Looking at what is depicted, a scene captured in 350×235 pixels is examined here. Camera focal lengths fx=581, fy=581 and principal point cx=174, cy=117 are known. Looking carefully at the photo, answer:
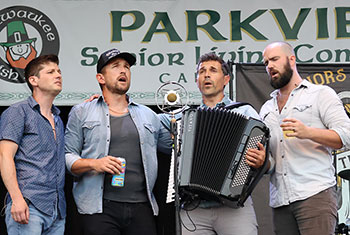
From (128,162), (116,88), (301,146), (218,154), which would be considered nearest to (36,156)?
(128,162)

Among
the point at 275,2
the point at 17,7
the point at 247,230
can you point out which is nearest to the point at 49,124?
the point at 247,230

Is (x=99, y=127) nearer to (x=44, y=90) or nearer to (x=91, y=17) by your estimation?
(x=44, y=90)

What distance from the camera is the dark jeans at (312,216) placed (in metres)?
3.51

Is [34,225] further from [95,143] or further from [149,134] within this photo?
[149,134]

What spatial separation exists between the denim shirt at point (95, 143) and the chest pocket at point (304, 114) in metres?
0.94

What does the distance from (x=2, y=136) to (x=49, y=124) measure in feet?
1.02

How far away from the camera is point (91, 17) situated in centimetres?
526

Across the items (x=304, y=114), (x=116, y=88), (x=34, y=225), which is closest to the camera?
(x=34, y=225)

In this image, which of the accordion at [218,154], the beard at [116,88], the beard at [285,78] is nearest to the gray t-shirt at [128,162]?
the beard at [116,88]

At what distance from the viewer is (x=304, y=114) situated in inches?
147

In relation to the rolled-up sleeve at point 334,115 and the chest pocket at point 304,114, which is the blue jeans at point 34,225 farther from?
the rolled-up sleeve at point 334,115

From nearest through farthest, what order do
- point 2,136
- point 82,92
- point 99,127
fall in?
point 2,136 < point 99,127 < point 82,92

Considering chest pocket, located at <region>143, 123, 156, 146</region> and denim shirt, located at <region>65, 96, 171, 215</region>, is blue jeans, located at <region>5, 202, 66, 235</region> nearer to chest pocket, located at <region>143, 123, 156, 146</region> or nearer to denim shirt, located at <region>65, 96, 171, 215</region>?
denim shirt, located at <region>65, 96, 171, 215</region>

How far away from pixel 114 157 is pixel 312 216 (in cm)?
125
